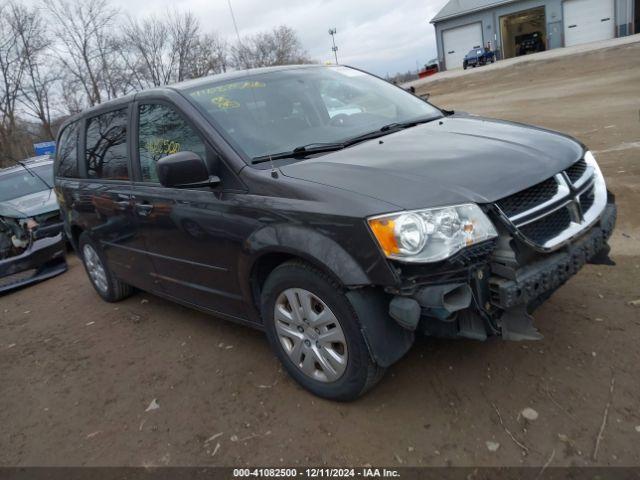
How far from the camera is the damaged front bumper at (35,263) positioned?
6.62 meters

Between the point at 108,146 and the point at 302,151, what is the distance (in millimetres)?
2073

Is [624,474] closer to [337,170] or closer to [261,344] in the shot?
[337,170]

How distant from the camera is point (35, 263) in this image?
22.2 ft

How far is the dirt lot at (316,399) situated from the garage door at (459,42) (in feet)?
132

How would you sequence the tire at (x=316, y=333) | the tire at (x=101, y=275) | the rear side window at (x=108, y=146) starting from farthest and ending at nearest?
the tire at (x=101, y=275)
the rear side window at (x=108, y=146)
the tire at (x=316, y=333)

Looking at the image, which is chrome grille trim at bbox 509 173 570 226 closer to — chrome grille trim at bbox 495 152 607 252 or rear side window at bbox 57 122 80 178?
chrome grille trim at bbox 495 152 607 252

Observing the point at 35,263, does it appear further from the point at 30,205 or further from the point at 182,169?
the point at 182,169

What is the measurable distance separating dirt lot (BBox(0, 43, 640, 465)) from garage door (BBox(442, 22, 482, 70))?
40.3m

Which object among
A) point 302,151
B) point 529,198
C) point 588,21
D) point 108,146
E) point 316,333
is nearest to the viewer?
point 529,198

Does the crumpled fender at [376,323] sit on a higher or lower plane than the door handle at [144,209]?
lower

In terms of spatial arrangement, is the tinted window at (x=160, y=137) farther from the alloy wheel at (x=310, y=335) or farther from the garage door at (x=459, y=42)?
the garage door at (x=459, y=42)

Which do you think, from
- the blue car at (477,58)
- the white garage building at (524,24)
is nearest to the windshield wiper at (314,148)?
the blue car at (477,58)

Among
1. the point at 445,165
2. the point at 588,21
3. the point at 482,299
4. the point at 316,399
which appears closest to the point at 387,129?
the point at 445,165

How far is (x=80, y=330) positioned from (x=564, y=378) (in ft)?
13.5
